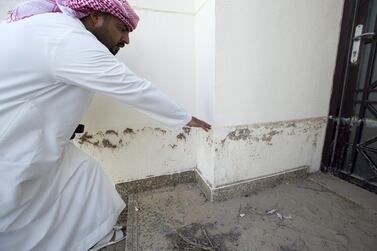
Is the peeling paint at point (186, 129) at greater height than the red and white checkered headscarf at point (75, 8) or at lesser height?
lesser

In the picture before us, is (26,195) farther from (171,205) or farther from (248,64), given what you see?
(248,64)

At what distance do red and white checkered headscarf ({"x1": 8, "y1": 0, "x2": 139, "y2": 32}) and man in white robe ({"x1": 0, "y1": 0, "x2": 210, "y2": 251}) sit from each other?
0.03 ft

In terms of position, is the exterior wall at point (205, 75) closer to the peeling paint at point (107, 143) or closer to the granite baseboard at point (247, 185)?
the granite baseboard at point (247, 185)

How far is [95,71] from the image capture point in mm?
1098

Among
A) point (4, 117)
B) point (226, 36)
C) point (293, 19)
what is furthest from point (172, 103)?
point (293, 19)

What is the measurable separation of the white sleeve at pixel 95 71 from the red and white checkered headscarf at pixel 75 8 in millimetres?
193

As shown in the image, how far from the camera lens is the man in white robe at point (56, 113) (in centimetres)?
108

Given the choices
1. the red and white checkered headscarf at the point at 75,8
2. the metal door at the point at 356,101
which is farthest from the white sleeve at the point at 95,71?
the metal door at the point at 356,101

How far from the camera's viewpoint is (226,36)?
64.9 inches

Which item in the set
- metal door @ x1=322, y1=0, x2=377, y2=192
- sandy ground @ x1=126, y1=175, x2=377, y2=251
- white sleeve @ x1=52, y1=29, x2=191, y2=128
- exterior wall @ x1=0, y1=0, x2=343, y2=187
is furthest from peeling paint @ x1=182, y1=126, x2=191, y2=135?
metal door @ x1=322, y1=0, x2=377, y2=192

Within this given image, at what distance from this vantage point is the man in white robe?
1081 mm

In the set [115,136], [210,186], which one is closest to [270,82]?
[210,186]

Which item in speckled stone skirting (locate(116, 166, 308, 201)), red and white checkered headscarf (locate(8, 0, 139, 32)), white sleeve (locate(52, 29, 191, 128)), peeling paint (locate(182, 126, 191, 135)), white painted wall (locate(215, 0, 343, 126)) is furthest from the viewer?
peeling paint (locate(182, 126, 191, 135))

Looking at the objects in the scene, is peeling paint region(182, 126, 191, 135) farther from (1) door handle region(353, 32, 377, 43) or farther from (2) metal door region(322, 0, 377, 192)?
(1) door handle region(353, 32, 377, 43)
